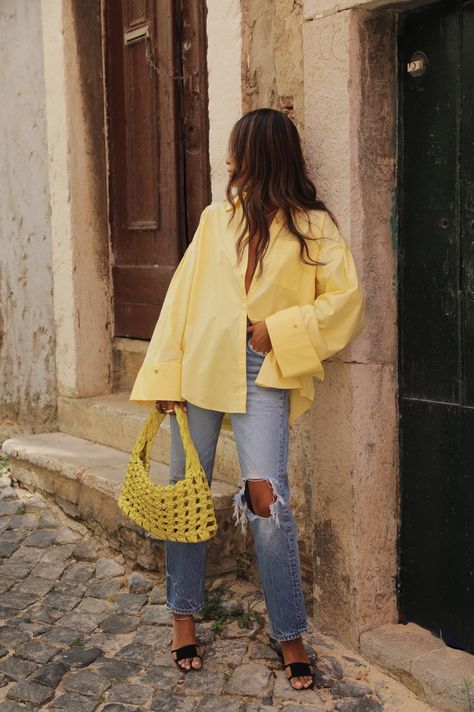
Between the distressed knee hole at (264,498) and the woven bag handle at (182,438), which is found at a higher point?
the woven bag handle at (182,438)

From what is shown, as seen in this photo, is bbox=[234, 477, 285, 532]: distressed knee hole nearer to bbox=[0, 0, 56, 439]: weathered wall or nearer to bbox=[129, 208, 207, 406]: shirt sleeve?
bbox=[129, 208, 207, 406]: shirt sleeve

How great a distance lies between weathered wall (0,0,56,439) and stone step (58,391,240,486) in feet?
0.79

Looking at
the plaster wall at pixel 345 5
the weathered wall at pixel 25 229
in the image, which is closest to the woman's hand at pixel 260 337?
the plaster wall at pixel 345 5

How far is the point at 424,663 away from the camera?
3.31 metres

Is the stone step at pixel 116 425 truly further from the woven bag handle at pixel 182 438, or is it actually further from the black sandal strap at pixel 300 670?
the black sandal strap at pixel 300 670

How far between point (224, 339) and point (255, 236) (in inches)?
14.5

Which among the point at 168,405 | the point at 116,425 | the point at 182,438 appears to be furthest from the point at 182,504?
the point at 116,425

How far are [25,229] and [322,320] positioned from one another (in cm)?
332

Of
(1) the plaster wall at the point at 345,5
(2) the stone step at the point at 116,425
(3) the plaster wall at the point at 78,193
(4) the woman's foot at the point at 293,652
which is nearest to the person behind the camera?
(1) the plaster wall at the point at 345,5

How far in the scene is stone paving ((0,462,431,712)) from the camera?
3279 millimetres

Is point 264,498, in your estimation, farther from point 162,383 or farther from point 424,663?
point 424,663

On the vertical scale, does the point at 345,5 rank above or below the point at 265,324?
above

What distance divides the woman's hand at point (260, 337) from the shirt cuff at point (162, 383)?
1.02 ft

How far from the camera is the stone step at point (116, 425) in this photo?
175 inches
